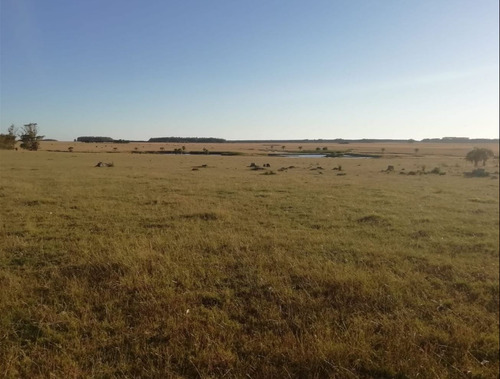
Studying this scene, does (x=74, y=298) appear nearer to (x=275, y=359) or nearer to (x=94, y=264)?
(x=94, y=264)

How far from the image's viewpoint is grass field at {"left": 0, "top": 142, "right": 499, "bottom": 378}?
4820 mm

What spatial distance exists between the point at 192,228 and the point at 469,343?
8.49m

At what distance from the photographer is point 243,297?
6.77m

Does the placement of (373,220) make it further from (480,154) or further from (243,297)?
(480,154)

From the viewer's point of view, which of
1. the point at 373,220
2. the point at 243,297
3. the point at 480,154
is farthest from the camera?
the point at 480,154

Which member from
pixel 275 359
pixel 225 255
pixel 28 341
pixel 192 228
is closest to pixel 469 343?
pixel 275 359

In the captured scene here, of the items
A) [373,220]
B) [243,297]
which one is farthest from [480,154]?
[243,297]

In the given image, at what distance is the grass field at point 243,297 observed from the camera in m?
4.82

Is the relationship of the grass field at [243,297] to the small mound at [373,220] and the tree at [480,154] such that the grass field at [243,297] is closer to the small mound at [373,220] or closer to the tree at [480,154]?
the small mound at [373,220]

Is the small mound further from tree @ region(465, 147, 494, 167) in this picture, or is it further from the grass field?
tree @ region(465, 147, 494, 167)

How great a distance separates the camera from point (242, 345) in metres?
5.19

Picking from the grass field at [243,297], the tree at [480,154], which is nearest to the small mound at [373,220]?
the grass field at [243,297]

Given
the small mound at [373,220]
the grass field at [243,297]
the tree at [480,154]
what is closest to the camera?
the grass field at [243,297]

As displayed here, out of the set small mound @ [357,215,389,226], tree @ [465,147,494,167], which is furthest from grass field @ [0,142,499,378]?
tree @ [465,147,494,167]
